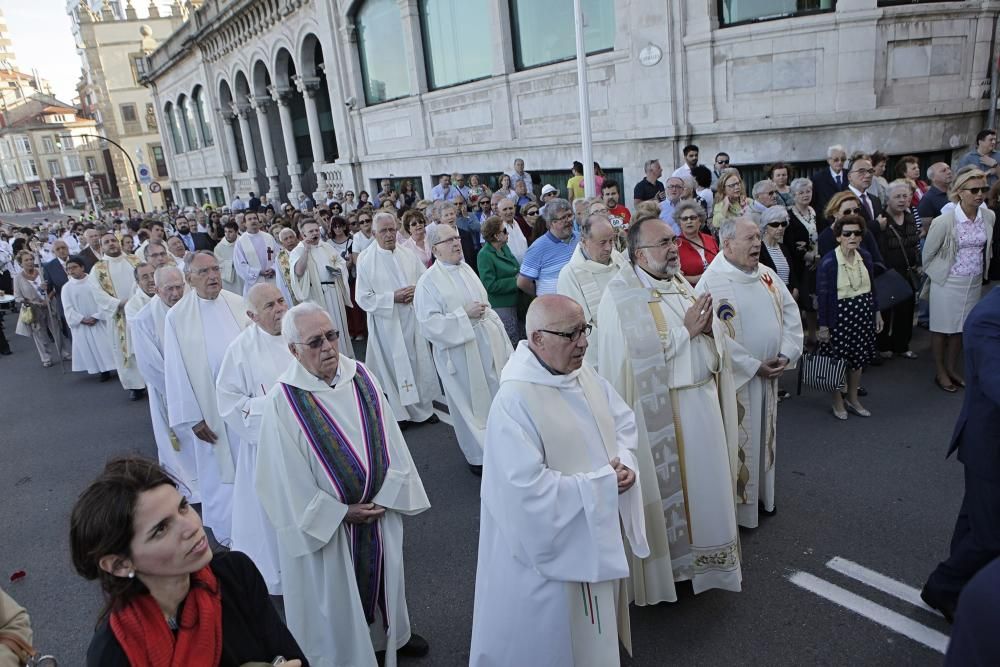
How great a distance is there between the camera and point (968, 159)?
879 centimetres

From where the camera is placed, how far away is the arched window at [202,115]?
3562 cm

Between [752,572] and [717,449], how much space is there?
0.87m

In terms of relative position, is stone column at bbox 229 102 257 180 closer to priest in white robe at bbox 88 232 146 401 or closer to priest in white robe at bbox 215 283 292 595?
priest in white robe at bbox 88 232 146 401

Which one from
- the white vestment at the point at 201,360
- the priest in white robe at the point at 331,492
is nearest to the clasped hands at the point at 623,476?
the priest in white robe at the point at 331,492

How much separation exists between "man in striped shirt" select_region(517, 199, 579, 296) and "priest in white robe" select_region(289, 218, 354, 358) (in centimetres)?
307

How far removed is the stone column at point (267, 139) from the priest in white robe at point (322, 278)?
20352 mm

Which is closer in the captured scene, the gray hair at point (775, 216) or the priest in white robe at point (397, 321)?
the gray hair at point (775, 216)

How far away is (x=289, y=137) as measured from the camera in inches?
1065

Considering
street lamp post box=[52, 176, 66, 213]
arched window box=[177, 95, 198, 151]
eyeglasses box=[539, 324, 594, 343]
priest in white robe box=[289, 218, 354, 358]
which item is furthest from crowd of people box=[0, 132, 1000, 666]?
street lamp post box=[52, 176, 66, 213]

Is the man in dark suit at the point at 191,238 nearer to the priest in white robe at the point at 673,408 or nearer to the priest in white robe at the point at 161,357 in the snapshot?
the priest in white robe at the point at 161,357

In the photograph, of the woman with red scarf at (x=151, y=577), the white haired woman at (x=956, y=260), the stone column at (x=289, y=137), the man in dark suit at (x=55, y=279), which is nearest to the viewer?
the woman with red scarf at (x=151, y=577)

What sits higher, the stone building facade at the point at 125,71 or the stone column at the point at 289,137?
the stone building facade at the point at 125,71

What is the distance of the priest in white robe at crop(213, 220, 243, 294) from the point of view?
10812mm

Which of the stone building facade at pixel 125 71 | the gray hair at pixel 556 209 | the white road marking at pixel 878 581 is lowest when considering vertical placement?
the white road marking at pixel 878 581
